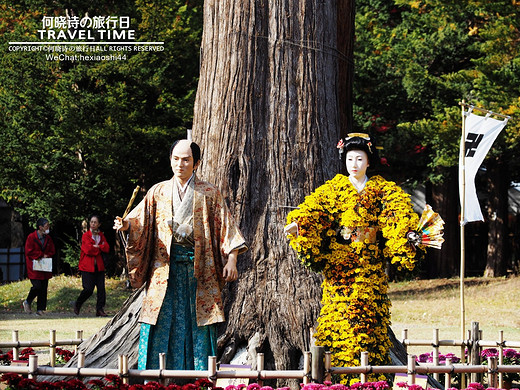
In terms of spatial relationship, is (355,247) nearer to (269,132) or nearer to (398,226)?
(398,226)

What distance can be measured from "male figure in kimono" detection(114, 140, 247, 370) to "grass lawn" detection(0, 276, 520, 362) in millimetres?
5833

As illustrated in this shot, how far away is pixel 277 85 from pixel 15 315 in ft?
32.4

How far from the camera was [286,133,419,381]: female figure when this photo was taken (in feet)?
17.8

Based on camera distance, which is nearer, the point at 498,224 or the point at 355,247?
the point at 355,247

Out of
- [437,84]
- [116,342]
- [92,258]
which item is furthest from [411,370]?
[437,84]

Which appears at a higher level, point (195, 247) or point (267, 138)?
point (267, 138)

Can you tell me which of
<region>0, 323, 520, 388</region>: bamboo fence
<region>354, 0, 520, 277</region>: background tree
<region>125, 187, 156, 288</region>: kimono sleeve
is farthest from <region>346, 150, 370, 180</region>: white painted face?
<region>354, 0, 520, 277</region>: background tree

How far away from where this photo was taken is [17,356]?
654 centimetres

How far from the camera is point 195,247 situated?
17.7 ft

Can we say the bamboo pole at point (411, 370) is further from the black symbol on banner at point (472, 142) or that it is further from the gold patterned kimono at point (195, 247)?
the black symbol on banner at point (472, 142)

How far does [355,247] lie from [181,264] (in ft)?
3.87

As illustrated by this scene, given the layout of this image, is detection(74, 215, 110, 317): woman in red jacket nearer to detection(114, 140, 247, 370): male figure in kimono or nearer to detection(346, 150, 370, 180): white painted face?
detection(114, 140, 247, 370): male figure in kimono

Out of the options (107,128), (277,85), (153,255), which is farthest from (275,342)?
(107,128)

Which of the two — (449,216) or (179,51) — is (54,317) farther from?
(449,216)
